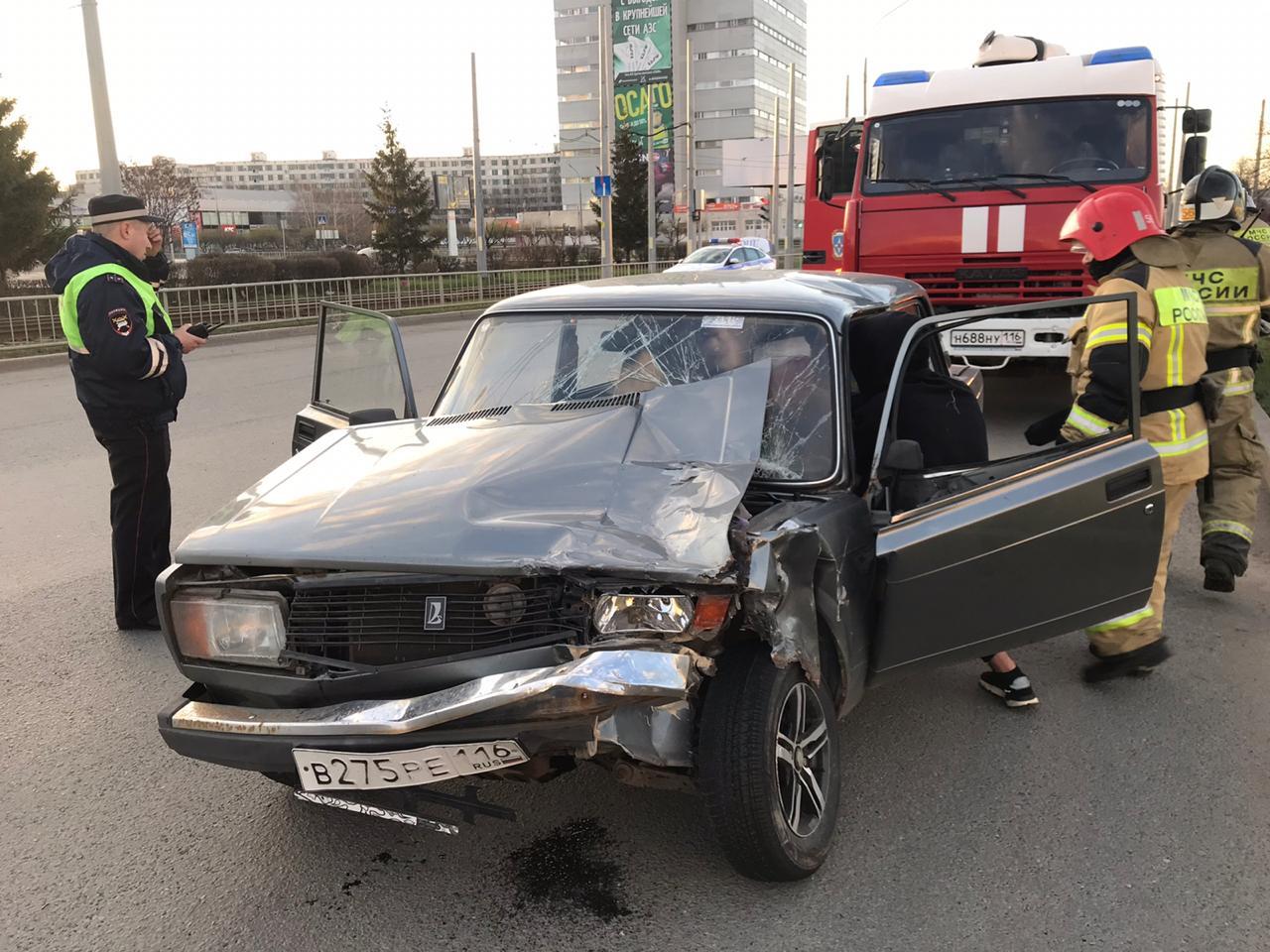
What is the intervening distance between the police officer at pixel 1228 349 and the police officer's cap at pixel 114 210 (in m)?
5.20

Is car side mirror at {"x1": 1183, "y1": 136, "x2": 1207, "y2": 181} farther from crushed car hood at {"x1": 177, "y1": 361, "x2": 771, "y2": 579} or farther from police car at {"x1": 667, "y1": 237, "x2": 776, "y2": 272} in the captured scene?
police car at {"x1": 667, "y1": 237, "x2": 776, "y2": 272}

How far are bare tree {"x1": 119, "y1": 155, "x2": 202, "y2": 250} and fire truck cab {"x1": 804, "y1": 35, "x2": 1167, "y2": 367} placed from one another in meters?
52.1

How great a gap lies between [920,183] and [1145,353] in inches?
225

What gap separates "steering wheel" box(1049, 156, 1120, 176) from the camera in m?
8.75

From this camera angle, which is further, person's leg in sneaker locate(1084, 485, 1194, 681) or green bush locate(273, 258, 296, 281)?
green bush locate(273, 258, 296, 281)

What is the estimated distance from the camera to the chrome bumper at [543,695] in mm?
2396

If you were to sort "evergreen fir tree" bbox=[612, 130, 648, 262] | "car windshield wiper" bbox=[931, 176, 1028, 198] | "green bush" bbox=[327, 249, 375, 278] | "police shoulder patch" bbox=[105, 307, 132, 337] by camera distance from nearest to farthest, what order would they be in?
"police shoulder patch" bbox=[105, 307, 132, 337] → "car windshield wiper" bbox=[931, 176, 1028, 198] → "green bush" bbox=[327, 249, 375, 278] → "evergreen fir tree" bbox=[612, 130, 648, 262]

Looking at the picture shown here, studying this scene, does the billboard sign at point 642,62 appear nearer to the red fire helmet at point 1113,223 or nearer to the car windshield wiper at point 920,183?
the car windshield wiper at point 920,183

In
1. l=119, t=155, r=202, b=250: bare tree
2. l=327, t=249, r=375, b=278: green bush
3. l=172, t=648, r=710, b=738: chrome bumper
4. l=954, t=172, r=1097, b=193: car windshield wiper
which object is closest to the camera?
l=172, t=648, r=710, b=738: chrome bumper

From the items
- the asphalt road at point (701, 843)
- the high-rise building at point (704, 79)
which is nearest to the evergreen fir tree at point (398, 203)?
the asphalt road at point (701, 843)

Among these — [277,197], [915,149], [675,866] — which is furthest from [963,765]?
[277,197]

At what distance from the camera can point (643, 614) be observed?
2627mm

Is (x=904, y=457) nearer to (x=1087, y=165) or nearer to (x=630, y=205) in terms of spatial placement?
(x=1087, y=165)

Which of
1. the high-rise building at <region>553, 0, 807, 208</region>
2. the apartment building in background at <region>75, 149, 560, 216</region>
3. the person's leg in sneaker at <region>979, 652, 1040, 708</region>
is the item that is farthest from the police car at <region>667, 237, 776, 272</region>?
the apartment building in background at <region>75, 149, 560, 216</region>
